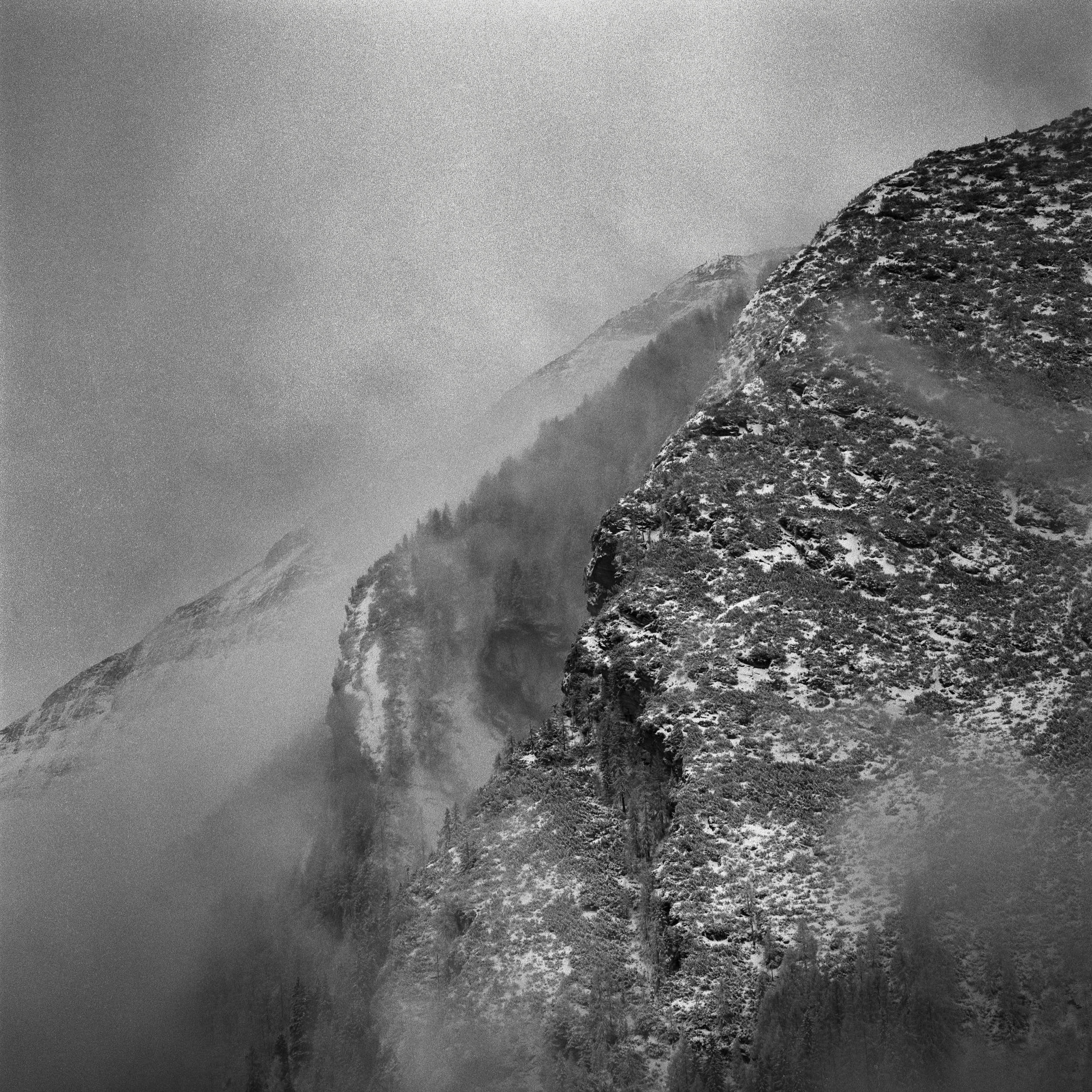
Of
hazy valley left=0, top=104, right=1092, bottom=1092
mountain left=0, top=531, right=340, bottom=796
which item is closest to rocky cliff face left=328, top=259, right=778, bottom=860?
hazy valley left=0, top=104, right=1092, bottom=1092

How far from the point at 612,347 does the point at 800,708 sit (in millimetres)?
102285

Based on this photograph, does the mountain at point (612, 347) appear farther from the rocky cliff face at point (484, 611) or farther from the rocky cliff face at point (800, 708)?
the rocky cliff face at point (800, 708)

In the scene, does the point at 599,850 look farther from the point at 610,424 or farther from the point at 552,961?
the point at 610,424

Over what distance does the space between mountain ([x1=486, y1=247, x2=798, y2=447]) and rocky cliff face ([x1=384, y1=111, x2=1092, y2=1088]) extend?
6843 centimetres

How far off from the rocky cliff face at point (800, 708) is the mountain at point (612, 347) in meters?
68.4

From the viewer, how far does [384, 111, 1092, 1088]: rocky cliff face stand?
58062 mm

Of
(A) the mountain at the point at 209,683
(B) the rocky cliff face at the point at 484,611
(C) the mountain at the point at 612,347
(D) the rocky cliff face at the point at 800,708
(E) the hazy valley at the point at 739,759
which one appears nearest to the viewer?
(E) the hazy valley at the point at 739,759

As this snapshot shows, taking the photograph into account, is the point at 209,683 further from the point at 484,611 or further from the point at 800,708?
the point at 800,708

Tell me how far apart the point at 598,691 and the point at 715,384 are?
82.4ft

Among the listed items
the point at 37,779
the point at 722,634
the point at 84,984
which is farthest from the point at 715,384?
the point at 37,779

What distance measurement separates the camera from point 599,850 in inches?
2542

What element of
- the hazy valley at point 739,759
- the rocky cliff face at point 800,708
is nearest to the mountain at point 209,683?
the hazy valley at point 739,759

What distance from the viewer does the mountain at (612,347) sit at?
153375 mm

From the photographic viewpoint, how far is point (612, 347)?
539ft
